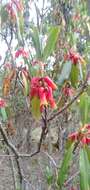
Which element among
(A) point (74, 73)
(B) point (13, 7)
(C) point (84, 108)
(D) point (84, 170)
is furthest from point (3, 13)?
(D) point (84, 170)

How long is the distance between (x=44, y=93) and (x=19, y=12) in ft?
3.38

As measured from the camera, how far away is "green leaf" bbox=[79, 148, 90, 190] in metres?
1.20

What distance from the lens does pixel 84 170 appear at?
1.21m

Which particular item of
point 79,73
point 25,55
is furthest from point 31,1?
point 79,73

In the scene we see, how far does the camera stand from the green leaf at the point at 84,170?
1196mm

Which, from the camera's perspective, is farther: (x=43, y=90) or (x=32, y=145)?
(x=32, y=145)

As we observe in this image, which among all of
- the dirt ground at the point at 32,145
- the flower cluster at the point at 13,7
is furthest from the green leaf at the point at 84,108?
the dirt ground at the point at 32,145

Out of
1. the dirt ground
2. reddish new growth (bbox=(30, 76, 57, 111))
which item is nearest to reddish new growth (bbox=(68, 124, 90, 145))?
reddish new growth (bbox=(30, 76, 57, 111))

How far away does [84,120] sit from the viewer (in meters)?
1.29

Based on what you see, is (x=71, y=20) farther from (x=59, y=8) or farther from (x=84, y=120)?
(x=84, y=120)

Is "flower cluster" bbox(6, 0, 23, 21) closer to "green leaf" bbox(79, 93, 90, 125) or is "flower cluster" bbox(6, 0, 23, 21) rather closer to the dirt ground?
the dirt ground

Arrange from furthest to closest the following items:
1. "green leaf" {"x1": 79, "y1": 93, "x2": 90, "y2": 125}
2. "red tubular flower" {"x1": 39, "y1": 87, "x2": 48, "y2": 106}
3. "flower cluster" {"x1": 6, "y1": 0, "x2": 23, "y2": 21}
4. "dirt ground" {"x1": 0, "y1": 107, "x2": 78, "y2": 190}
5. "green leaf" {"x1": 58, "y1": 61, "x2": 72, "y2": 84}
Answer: "dirt ground" {"x1": 0, "y1": 107, "x2": 78, "y2": 190}
"flower cluster" {"x1": 6, "y1": 0, "x2": 23, "y2": 21}
"green leaf" {"x1": 58, "y1": 61, "x2": 72, "y2": 84}
"green leaf" {"x1": 79, "y1": 93, "x2": 90, "y2": 125}
"red tubular flower" {"x1": 39, "y1": 87, "x2": 48, "y2": 106}

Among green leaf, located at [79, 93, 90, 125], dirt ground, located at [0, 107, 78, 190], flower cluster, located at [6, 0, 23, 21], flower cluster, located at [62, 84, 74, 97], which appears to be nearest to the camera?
green leaf, located at [79, 93, 90, 125]

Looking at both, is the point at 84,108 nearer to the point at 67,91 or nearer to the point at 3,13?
the point at 67,91
